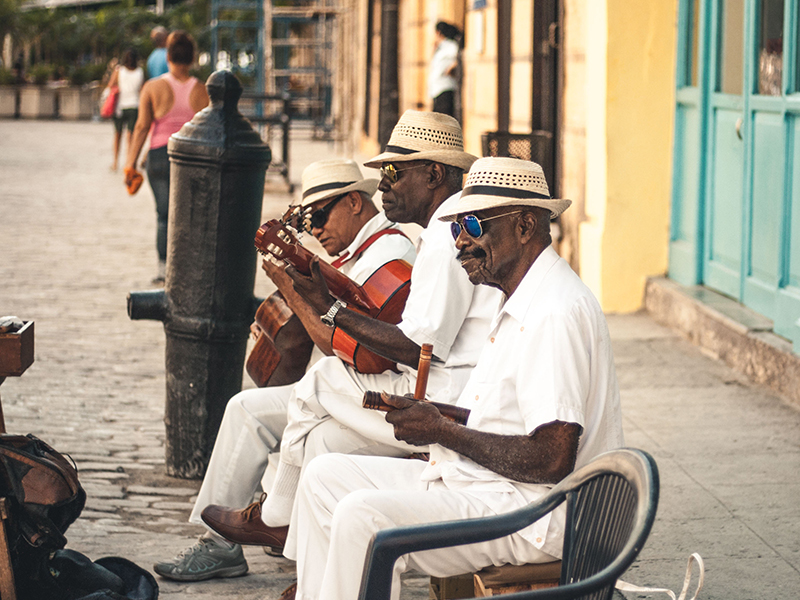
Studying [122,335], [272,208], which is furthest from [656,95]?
[272,208]

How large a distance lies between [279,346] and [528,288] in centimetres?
149

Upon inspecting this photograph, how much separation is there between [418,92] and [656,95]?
942cm

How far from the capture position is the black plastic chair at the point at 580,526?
2180mm

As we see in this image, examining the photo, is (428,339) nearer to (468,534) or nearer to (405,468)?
(405,468)

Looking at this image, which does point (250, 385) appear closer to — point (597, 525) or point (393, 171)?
point (393, 171)

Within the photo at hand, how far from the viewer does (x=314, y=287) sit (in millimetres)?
3469

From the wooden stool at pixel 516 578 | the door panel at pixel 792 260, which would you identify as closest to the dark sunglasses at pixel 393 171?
the wooden stool at pixel 516 578

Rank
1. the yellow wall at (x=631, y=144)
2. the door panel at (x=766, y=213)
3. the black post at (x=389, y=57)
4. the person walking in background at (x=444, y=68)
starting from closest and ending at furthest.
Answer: the door panel at (x=766, y=213) → the yellow wall at (x=631, y=144) → the person walking in background at (x=444, y=68) → the black post at (x=389, y=57)

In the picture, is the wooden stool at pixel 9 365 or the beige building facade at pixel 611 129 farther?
the beige building facade at pixel 611 129

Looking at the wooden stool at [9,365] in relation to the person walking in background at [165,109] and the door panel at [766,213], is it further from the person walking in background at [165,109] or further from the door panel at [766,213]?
the person walking in background at [165,109]

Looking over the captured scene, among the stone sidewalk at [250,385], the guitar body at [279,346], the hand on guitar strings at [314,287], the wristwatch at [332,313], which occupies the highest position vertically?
the hand on guitar strings at [314,287]

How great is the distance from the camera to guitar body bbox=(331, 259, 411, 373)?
3.52 metres

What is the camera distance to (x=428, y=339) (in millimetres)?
3291

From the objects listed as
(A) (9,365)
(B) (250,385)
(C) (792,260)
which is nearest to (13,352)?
(A) (9,365)
